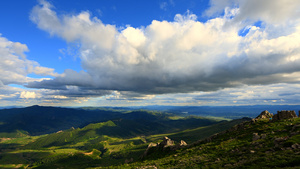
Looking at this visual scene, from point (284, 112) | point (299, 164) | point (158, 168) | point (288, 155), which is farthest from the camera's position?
point (284, 112)

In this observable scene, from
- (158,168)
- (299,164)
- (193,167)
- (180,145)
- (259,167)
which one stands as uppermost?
(299,164)

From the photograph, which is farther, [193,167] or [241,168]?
[193,167]

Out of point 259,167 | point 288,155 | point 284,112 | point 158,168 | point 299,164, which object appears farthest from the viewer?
point 284,112

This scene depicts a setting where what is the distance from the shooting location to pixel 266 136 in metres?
49.8

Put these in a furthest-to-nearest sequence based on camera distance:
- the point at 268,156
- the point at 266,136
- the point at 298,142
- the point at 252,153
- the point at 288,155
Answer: the point at 266,136 < the point at 252,153 < the point at 298,142 < the point at 268,156 < the point at 288,155

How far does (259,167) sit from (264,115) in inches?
3367

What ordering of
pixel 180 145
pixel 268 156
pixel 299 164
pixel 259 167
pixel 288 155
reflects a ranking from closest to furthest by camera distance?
pixel 299 164, pixel 259 167, pixel 288 155, pixel 268 156, pixel 180 145

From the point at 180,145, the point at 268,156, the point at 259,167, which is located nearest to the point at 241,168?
the point at 259,167

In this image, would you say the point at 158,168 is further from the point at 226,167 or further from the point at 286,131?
the point at 286,131

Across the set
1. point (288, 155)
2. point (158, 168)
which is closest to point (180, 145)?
point (158, 168)

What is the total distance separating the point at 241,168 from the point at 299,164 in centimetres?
962

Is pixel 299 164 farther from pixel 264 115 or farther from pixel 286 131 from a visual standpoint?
pixel 264 115

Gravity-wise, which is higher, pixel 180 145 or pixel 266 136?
pixel 266 136

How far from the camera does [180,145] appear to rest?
3497 inches
